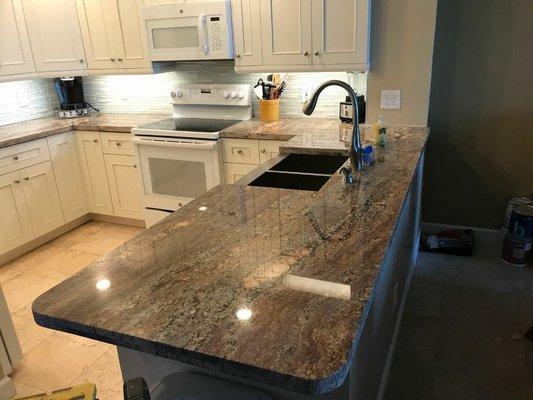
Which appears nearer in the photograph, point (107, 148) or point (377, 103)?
point (377, 103)

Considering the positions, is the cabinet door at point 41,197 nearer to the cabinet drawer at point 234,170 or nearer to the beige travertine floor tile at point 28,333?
the beige travertine floor tile at point 28,333

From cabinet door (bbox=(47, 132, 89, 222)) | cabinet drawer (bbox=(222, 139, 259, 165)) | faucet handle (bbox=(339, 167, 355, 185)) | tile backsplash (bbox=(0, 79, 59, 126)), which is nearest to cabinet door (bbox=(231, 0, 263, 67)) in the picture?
cabinet drawer (bbox=(222, 139, 259, 165))

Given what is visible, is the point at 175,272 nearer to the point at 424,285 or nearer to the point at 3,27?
the point at 424,285

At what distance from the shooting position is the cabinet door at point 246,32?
3.06 m

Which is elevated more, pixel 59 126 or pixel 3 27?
pixel 3 27

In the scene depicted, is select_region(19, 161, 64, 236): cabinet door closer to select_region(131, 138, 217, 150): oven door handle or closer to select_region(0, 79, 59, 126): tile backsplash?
select_region(0, 79, 59, 126): tile backsplash

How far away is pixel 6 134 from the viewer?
3.48 m

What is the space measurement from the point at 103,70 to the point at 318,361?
3.55m

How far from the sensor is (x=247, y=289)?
3.61 feet

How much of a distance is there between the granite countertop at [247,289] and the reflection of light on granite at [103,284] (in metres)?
0.01

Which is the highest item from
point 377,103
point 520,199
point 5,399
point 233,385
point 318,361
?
point 377,103

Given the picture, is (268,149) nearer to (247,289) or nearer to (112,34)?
(112,34)

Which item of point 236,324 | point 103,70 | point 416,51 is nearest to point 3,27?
point 103,70

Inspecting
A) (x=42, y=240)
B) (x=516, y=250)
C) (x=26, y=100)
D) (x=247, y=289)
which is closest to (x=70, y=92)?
(x=26, y=100)
